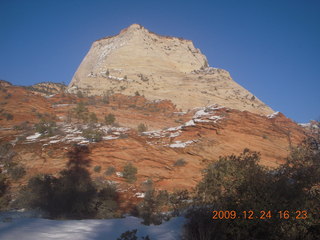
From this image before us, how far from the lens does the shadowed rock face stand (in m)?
32.2

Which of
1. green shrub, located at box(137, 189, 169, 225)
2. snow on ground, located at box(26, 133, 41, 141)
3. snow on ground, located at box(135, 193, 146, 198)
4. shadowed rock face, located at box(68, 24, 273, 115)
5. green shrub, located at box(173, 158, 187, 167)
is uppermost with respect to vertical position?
shadowed rock face, located at box(68, 24, 273, 115)

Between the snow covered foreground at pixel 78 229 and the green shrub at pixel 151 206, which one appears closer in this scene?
the snow covered foreground at pixel 78 229

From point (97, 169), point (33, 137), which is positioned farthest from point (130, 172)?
point (33, 137)

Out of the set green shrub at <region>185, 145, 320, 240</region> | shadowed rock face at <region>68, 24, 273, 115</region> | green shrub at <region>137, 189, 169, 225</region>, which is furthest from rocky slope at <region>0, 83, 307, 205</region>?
shadowed rock face at <region>68, 24, 273, 115</region>

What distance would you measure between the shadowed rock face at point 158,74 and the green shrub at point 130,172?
696 inches

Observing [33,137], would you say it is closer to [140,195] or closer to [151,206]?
[140,195]

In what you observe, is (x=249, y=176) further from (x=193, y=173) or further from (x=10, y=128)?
(x=10, y=128)

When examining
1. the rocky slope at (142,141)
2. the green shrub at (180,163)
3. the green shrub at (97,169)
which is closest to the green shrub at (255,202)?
the rocky slope at (142,141)

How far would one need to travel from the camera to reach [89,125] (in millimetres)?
16109

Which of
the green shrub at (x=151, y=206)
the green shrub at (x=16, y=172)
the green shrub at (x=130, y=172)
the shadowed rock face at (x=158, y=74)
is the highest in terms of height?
the shadowed rock face at (x=158, y=74)

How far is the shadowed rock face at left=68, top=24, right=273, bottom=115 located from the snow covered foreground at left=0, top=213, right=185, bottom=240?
76.5ft

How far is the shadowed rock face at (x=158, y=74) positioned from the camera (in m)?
32.2
